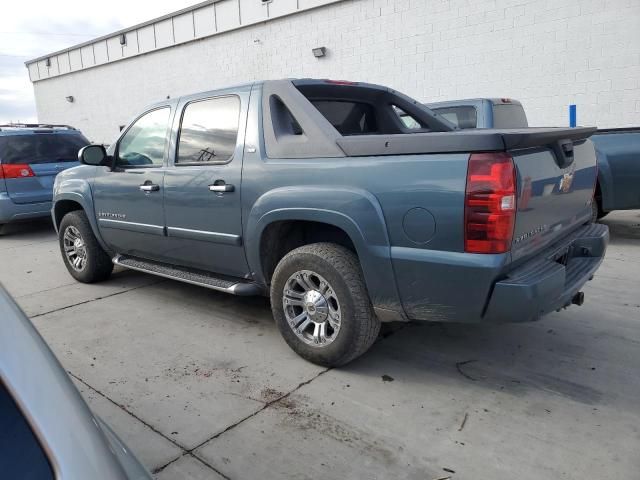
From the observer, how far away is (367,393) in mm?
3076

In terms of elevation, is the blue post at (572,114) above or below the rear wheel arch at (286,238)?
above

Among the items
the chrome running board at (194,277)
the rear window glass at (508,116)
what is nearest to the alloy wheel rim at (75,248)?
the chrome running board at (194,277)

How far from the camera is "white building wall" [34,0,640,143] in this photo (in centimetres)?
838

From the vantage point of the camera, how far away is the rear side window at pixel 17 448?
0.94 m

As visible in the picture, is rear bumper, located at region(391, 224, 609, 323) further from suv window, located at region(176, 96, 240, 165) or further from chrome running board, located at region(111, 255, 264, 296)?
suv window, located at region(176, 96, 240, 165)

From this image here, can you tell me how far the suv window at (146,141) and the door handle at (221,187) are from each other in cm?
81

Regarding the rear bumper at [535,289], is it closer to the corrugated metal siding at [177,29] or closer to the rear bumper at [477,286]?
the rear bumper at [477,286]

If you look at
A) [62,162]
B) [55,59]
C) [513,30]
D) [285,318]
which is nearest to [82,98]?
[55,59]

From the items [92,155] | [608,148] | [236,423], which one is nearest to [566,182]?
[236,423]

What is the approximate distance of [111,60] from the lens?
18.8 m

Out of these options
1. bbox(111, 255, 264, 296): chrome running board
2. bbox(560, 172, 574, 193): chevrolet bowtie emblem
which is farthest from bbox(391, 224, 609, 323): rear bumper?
bbox(111, 255, 264, 296): chrome running board

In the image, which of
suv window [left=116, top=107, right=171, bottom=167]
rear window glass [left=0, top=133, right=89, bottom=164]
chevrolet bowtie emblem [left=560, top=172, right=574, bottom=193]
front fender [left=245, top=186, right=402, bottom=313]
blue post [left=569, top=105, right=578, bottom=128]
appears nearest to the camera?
front fender [left=245, top=186, right=402, bottom=313]

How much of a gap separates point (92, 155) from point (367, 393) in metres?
3.30

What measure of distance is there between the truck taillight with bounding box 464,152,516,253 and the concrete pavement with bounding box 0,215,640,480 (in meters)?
0.98
